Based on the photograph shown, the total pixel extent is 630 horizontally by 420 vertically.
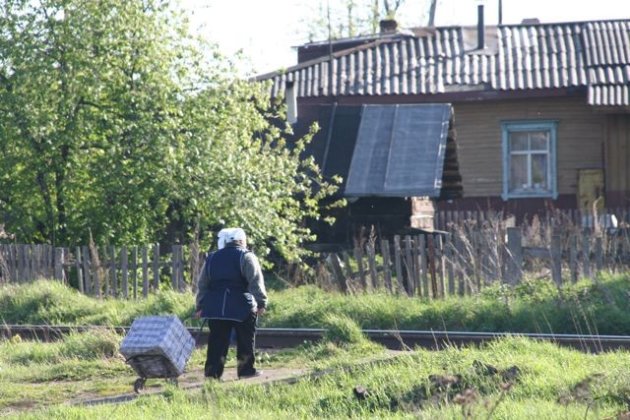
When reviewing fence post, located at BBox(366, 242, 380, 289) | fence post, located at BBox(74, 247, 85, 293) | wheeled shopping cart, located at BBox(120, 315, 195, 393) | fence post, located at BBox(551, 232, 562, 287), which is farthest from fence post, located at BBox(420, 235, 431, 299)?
wheeled shopping cart, located at BBox(120, 315, 195, 393)

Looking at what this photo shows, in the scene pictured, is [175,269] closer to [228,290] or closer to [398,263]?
[398,263]

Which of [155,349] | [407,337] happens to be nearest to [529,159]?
[407,337]

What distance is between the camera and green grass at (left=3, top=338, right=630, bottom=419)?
888 centimetres

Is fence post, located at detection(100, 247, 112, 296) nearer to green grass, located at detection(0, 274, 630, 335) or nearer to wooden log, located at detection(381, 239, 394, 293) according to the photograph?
green grass, located at detection(0, 274, 630, 335)

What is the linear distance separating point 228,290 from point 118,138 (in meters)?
9.32

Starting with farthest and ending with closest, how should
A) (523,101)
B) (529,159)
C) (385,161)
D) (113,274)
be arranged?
(529,159) < (523,101) < (385,161) < (113,274)

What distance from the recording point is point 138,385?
1114cm

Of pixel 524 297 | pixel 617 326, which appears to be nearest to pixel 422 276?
pixel 524 297

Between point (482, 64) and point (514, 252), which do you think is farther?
point (482, 64)

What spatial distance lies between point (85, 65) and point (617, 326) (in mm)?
10539

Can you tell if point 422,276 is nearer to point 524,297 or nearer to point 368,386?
point 524,297

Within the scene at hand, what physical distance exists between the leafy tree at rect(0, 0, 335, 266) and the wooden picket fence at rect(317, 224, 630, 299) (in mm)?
3641

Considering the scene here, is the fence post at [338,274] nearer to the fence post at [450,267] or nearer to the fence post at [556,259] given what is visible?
the fence post at [450,267]

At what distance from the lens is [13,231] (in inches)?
856
